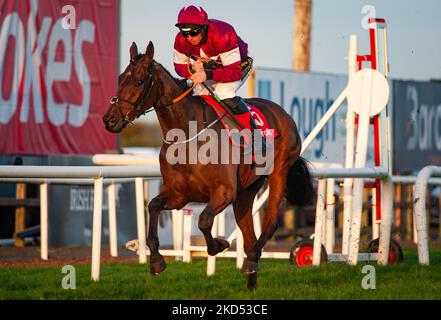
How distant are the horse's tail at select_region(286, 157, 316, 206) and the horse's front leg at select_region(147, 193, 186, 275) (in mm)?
1603

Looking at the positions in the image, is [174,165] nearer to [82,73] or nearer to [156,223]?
[156,223]

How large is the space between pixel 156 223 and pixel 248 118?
110cm

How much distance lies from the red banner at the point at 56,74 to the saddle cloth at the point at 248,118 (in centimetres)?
555

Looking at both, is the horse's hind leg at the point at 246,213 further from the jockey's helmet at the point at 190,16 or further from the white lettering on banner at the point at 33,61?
the white lettering on banner at the point at 33,61

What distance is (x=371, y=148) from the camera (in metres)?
17.9

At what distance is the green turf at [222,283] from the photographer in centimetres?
711

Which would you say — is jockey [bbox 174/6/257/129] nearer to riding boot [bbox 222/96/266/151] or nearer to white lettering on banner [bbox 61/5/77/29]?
riding boot [bbox 222/96/266/151]

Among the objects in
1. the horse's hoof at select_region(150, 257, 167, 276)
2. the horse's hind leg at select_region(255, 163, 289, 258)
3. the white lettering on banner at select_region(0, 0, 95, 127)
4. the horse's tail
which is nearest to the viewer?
the horse's hoof at select_region(150, 257, 167, 276)

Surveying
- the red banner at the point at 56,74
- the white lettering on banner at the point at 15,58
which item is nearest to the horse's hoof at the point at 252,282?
the red banner at the point at 56,74

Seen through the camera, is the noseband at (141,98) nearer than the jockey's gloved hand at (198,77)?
Yes

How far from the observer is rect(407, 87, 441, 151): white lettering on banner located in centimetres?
1886

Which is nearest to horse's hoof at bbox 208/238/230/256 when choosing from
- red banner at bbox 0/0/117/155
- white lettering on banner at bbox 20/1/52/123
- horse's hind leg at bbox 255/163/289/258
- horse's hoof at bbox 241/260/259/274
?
horse's hoof at bbox 241/260/259/274

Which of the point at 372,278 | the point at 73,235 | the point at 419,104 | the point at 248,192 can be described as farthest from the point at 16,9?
the point at 419,104

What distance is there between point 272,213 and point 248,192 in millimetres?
267
